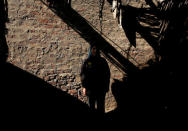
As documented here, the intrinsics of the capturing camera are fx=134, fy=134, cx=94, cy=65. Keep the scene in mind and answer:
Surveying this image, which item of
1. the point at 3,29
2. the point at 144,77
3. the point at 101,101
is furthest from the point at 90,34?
the point at 144,77

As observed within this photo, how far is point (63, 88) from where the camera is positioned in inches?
153

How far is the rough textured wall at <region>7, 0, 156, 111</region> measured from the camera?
11.2 ft

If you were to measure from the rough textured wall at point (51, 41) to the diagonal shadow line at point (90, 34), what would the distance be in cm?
13

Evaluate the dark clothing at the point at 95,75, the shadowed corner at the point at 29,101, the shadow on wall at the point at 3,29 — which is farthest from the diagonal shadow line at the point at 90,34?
the shadowed corner at the point at 29,101

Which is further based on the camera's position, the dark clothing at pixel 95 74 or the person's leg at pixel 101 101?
the person's leg at pixel 101 101

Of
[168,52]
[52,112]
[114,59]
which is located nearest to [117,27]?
[114,59]

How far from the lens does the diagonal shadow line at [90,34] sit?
382cm

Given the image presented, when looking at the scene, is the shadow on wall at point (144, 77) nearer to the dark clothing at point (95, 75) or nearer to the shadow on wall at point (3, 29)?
the dark clothing at point (95, 75)

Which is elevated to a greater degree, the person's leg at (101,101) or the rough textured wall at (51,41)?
A: the rough textured wall at (51,41)

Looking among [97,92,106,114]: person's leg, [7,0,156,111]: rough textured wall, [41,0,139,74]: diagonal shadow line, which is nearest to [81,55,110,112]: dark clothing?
[97,92,106,114]: person's leg

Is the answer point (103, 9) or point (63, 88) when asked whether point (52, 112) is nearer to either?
point (63, 88)

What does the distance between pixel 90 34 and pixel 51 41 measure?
3.92 ft

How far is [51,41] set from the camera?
12.2ft

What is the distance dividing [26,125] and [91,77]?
2.07 m
